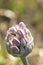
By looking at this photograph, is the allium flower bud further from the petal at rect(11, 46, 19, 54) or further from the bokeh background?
the bokeh background

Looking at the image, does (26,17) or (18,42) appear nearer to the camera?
(18,42)

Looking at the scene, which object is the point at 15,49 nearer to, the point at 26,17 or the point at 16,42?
the point at 16,42

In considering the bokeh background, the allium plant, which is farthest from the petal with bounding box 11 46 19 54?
the bokeh background

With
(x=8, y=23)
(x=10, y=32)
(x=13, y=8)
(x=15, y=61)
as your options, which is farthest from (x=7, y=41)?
(x=13, y=8)

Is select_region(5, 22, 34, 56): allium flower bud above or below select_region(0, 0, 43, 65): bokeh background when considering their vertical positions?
below

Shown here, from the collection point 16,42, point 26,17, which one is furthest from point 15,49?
point 26,17

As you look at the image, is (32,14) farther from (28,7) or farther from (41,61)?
(41,61)

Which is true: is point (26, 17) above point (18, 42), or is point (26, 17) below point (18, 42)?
above

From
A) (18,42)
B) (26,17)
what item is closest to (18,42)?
(18,42)

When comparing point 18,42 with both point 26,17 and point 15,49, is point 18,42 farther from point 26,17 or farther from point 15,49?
point 26,17
